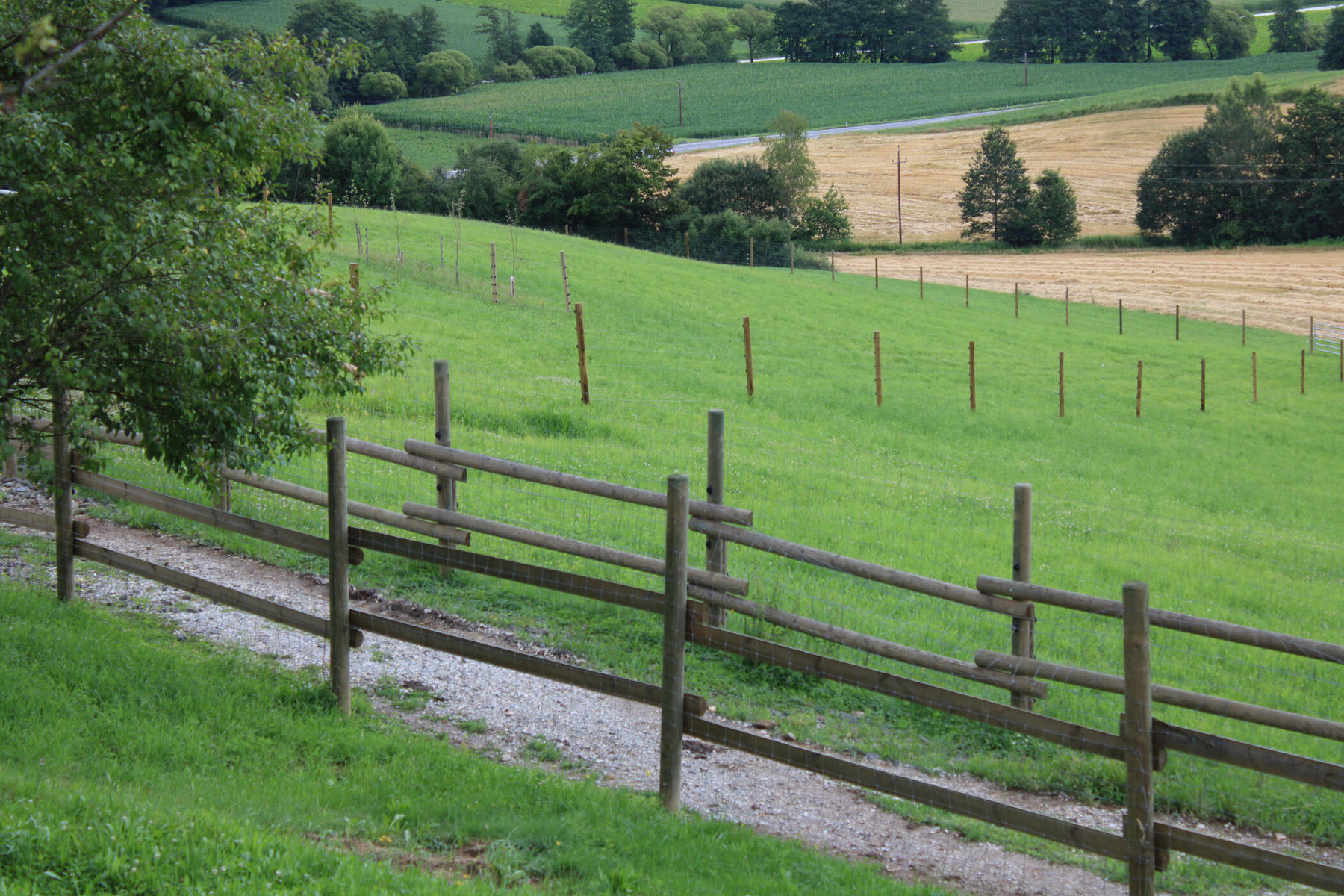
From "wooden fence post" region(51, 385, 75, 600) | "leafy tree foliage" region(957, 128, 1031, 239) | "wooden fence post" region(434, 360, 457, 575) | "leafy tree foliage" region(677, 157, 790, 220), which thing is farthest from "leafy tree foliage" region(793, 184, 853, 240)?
"wooden fence post" region(51, 385, 75, 600)

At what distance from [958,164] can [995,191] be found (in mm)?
18205

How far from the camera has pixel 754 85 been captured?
431 ft

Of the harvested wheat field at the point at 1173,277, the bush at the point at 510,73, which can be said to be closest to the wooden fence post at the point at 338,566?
the harvested wheat field at the point at 1173,277

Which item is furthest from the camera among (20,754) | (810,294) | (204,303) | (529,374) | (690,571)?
(810,294)

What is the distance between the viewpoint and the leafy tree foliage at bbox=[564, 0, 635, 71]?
14400cm

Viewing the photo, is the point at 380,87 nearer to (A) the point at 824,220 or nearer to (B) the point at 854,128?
(B) the point at 854,128

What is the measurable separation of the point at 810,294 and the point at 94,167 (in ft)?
114

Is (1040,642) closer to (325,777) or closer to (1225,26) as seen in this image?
(325,777)

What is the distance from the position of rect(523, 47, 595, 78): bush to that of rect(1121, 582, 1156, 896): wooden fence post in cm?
13928

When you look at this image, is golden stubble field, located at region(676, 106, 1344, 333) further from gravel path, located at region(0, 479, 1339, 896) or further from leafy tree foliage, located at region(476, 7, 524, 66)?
leafy tree foliage, located at region(476, 7, 524, 66)

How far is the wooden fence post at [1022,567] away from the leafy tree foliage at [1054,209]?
234ft

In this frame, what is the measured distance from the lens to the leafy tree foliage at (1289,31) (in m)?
131

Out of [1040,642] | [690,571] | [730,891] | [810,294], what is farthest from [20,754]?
[810,294]

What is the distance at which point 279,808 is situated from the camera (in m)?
5.14
